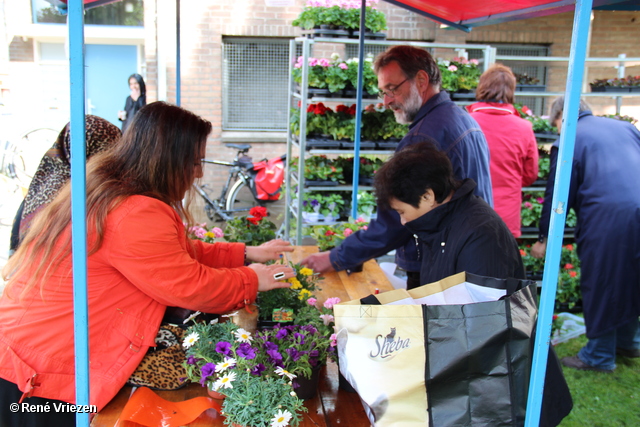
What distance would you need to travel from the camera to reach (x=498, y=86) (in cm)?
438

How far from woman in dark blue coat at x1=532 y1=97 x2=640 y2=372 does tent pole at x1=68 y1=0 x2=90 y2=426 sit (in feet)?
10.1

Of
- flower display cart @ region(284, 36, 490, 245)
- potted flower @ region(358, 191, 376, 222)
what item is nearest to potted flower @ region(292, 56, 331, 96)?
flower display cart @ region(284, 36, 490, 245)

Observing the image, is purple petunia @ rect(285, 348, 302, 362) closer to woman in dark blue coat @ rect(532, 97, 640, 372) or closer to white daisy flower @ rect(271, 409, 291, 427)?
white daisy flower @ rect(271, 409, 291, 427)

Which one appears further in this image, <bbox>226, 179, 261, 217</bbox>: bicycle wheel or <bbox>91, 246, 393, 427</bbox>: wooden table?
<bbox>226, 179, 261, 217</bbox>: bicycle wheel

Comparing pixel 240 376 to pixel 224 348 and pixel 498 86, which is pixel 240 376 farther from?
pixel 498 86

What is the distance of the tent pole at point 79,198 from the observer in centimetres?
139

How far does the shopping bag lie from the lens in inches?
56.3

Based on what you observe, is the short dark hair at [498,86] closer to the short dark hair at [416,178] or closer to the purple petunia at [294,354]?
the short dark hair at [416,178]

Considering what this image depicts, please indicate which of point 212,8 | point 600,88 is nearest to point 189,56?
point 212,8

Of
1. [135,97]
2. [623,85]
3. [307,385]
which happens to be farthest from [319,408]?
[135,97]

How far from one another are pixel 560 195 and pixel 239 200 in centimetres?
779

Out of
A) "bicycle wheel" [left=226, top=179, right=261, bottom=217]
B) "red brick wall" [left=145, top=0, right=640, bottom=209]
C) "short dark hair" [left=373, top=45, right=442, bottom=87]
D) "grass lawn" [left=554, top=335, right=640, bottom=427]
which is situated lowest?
"grass lawn" [left=554, top=335, right=640, bottom=427]

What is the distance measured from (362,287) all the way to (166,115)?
4.49 ft

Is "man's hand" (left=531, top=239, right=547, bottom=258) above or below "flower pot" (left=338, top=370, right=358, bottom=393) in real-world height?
below
